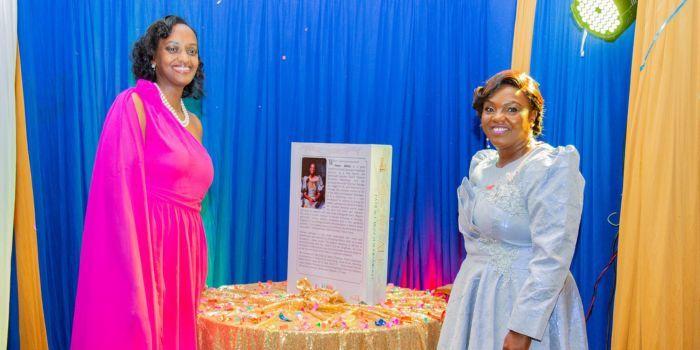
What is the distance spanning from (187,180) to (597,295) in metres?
1.60

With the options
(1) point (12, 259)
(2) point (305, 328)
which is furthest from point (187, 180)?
(1) point (12, 259)

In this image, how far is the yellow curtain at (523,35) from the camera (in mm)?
2670

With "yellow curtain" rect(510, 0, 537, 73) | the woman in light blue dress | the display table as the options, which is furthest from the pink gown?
"yellow curtain" rect(510, 0, 537, 73)

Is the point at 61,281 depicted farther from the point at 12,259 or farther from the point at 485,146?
the point at 485,146

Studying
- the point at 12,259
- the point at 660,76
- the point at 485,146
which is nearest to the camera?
the point at 660,76

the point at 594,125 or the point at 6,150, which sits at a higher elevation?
the point at 594,125

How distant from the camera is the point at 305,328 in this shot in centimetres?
200

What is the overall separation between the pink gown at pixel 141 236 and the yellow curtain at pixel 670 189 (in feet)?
4.78

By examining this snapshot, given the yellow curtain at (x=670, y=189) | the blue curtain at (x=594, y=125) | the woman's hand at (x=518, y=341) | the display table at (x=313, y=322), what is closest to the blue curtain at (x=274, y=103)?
the blue curtain at (x=594, y=125)

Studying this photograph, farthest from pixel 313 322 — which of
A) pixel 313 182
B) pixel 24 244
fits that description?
pixel 24 244

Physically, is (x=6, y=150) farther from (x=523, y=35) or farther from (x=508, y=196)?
(x=523, y=35)

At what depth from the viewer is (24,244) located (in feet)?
8.71

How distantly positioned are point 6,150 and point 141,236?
105cm

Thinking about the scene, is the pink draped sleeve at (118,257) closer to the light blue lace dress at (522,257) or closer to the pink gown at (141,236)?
the pink gown at (141,236)
